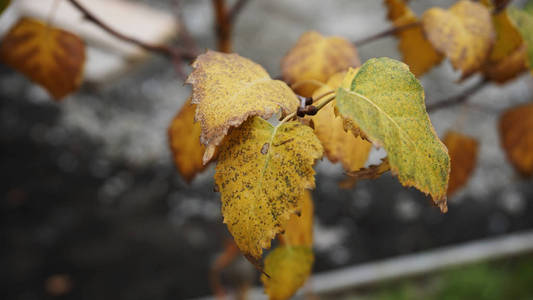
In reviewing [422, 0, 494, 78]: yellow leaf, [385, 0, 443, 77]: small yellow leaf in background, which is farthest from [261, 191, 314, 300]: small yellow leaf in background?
[385, 0, 443, 77]: small yellow leaf in background

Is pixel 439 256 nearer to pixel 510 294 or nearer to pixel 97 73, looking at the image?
pixel 510 294

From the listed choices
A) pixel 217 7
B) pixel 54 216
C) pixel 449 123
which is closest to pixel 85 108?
pixel 54 216

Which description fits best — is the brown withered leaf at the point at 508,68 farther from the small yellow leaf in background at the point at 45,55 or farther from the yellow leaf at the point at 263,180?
the small yellow leaf in background at the point at 45,55

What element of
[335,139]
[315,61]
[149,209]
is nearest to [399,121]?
[335,139]

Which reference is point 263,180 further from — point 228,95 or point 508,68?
point 508,68

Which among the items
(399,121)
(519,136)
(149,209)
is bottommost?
(519,136)

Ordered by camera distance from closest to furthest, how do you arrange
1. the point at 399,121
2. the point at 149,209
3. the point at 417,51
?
the point at 399,121, the point at 417,51, the point at 149,209

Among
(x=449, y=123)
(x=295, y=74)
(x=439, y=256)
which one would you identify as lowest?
(x=439, y=256)
